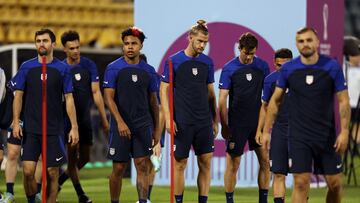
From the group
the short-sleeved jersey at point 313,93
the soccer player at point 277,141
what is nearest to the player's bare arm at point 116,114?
the soccer player at point 277,141

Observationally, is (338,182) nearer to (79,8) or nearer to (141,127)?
(141,127)

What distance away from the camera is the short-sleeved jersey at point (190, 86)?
13.2 meters

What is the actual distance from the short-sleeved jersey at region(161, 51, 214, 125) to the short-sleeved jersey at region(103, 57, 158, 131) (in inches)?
11.1

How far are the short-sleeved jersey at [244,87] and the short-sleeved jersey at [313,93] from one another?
2.68 m

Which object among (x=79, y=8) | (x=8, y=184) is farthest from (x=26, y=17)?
(x=8, y=184)

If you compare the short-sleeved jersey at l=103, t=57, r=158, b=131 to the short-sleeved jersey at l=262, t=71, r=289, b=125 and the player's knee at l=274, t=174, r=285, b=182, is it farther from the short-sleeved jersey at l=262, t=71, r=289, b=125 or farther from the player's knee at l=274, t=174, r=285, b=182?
the player's knee at l=274, t=174, r=285, b=182

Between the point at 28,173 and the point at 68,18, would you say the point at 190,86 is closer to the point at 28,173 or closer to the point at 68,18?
the point at 28,173

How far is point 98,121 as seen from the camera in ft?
79.2

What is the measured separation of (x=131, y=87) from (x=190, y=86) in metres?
0.67

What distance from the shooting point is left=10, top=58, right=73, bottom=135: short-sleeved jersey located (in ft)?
40.7

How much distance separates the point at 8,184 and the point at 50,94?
240 centimetres

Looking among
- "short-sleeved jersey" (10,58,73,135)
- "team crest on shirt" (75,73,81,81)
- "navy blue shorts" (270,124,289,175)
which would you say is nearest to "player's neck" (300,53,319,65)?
"navy blue shorts" (270,124,289,175)

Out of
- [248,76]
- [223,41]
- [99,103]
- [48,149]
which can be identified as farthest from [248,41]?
[223,41]

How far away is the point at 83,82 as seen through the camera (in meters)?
14.9
